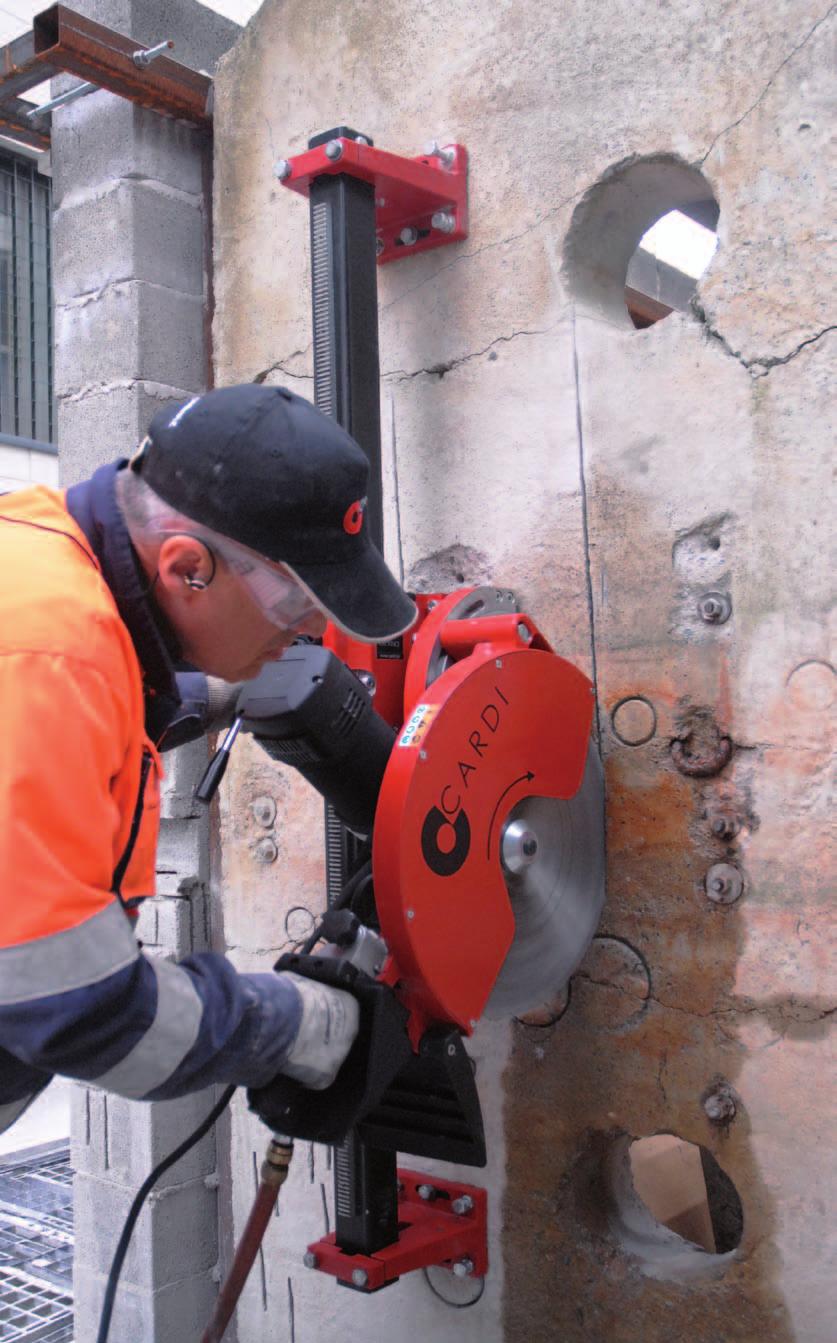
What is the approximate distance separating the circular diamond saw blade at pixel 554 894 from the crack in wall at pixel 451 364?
2.28ft

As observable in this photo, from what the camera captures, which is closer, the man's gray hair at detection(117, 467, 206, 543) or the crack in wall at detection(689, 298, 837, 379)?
the man's gray hair at detection(117, 467, 206, 543)

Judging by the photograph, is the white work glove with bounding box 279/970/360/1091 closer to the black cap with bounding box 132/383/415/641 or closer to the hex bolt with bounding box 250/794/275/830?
the black cap with bounding box 132/383/415/641

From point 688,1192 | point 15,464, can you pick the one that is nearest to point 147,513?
point 688,1192

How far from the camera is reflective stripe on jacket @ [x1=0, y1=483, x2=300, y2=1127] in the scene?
108 centimetres

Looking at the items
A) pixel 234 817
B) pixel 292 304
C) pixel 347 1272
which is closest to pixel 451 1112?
pixel 347 1272

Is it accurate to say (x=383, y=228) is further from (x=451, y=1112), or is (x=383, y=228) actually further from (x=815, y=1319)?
(x=815, y=1319)

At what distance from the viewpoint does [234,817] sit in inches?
98.7

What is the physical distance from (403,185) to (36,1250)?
2.55 meters

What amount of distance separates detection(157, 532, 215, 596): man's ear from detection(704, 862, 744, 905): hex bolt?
91cm

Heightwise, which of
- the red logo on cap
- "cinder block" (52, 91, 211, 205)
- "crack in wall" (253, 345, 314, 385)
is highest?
"cinder block" (52, 91, 211, 205)

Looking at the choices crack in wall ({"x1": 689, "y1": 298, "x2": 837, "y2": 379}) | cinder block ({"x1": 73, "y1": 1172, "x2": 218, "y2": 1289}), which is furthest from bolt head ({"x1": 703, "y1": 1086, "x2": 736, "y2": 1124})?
cinder block ({"x1": 73, "y1": 1172, "x2": 218, "y2": 1289})

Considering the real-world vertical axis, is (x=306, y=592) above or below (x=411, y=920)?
above

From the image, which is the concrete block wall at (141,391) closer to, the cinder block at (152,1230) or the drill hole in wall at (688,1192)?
the cinder block at (152,1230)

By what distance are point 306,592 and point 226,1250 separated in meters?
1.70
